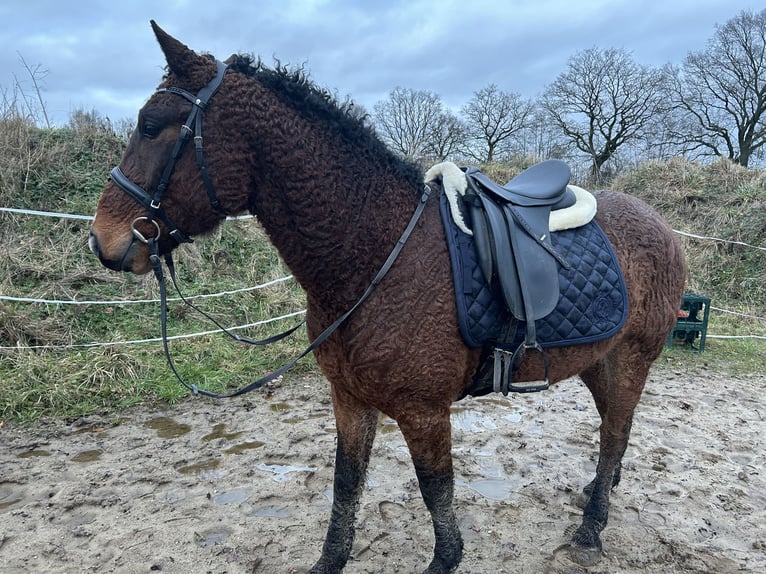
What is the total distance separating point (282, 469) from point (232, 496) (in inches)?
16.0

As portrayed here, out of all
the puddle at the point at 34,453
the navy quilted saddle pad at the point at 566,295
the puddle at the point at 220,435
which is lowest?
the puddle at the point at 34,453

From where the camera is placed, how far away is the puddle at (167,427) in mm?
3783

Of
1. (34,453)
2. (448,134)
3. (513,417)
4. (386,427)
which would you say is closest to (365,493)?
(386,427)

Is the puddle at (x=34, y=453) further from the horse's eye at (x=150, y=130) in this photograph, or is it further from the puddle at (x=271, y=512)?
the horse's eye at (x=150, y=130)

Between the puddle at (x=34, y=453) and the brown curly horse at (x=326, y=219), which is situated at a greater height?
the brown curly horse at (x=326, y=219)

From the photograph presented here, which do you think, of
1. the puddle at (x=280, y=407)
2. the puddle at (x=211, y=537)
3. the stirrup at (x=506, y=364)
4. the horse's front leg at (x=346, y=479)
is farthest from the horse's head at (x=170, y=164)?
the puddle at (x=280, y=407)

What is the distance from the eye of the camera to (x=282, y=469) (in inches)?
126

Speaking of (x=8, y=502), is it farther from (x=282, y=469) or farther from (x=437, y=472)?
(x=437, y=472)

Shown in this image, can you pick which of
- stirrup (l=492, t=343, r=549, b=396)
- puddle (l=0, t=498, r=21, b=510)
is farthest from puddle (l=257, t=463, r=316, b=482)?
stirrup (l=492, t=343, r=549, b=396)

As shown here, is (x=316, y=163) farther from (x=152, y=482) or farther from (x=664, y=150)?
(x=664, y=150)

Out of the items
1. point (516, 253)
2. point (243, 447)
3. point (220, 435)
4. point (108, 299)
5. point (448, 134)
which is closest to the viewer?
point (516, 253)

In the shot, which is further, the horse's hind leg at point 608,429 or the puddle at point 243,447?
the puddle at point 243,447

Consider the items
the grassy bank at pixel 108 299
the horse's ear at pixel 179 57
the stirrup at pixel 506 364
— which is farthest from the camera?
the grassy bank at pixel 108 299

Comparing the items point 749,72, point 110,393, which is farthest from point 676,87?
point 110,393
